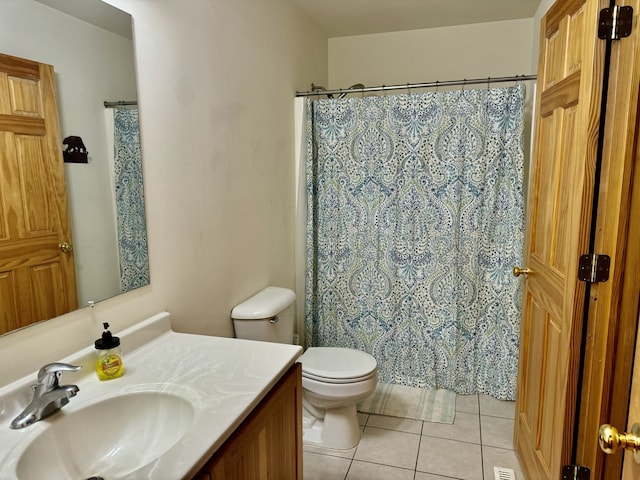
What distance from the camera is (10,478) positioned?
2.69 feet

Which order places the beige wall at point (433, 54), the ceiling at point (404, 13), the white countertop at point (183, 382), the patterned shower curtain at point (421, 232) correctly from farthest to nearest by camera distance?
the beige wall at point (433, 54)
the ceiling at point (404, 13)
the patterned shower curtain at point (421, 232)
the white countertop at point (183, 382)

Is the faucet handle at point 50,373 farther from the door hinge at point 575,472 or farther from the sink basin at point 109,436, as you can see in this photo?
the door hinge at point 575,472

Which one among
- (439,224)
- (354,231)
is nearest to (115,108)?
(354,231)

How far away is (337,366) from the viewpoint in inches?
84.7

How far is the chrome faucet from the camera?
1000 millimetres

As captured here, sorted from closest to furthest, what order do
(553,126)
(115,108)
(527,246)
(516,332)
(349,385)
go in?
(115,108)
(553,126)
(527,246)
(349,385)
(516,332)

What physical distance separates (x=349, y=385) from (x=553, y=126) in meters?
1.40

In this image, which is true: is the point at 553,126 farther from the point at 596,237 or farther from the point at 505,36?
the point at 505,36

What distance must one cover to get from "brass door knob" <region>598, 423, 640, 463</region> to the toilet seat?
1.38 meters

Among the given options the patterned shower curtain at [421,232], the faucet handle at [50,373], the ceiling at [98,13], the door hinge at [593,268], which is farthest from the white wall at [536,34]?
the faucet handle at [50,373]

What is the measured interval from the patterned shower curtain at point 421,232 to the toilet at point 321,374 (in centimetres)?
55

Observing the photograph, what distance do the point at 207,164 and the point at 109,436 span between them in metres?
1.10

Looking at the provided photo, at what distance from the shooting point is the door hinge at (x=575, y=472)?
1327 mm

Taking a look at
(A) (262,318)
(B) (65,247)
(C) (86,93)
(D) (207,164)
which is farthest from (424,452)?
(C) (86,93)
